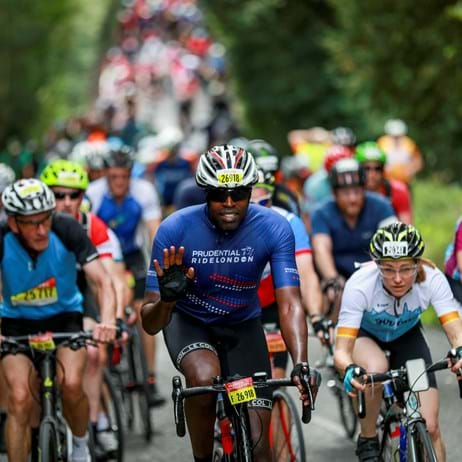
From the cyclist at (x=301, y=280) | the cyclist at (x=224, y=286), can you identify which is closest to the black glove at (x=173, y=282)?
the cyclist at (x=224, y=286)

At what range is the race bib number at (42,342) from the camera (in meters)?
8.47

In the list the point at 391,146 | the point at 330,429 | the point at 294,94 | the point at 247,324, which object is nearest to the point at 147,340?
the point at 330,429

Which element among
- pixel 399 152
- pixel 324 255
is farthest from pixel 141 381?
pixel 399 152

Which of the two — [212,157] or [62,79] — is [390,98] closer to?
[212,157]

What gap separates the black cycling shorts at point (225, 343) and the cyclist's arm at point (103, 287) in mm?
1284

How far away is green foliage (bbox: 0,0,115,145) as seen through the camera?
37.3 m

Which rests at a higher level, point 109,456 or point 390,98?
point 390,98

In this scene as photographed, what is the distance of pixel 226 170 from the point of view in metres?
7.23

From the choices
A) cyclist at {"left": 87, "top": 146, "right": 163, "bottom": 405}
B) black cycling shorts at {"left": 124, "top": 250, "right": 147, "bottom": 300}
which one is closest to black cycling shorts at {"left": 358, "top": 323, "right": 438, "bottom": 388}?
cyclist at {"left": 87, "top": 146, "right": 163, "bottom": 405}

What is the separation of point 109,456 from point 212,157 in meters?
3.33

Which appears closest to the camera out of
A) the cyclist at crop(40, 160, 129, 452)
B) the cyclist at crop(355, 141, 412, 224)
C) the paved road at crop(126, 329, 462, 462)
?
the cyclist at crop(40, 160, 129, 452)

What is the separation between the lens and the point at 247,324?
752 centimetres

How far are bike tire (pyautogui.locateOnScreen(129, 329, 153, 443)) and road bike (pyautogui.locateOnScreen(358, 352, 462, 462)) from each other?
12.1 feet

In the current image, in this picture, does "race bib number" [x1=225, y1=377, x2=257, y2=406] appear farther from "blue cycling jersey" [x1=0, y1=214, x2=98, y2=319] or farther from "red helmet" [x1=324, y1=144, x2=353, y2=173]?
"red helmet" [x1=324, y1=144, x2=353, y2=173]
